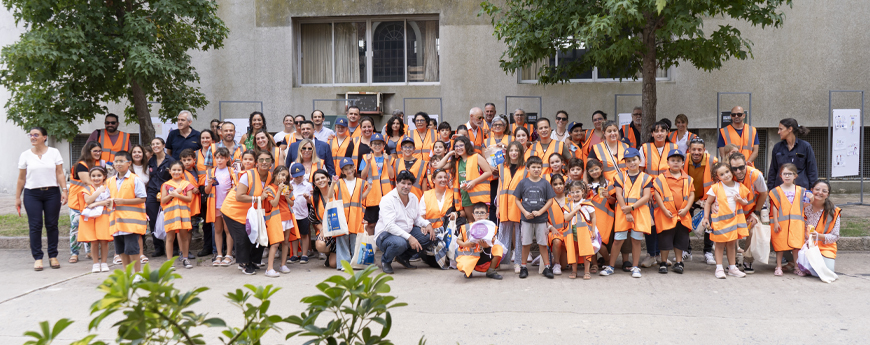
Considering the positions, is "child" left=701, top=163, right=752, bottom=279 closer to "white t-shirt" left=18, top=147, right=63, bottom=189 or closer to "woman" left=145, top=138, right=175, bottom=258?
"woman" left=145, top=138, right=175, bottom=258

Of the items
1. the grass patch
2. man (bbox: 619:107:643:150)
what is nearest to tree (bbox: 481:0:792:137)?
man (bbox: 619:107:643:150)

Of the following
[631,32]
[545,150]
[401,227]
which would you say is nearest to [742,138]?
[631,32]

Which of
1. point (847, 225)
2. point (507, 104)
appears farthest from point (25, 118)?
point (847, 225)

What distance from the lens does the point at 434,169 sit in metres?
8.79

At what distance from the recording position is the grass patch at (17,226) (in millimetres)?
10422

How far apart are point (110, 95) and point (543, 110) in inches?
351

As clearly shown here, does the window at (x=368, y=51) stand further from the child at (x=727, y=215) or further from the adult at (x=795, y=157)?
the child at (x=727, y=215)

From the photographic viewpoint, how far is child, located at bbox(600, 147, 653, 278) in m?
7.72

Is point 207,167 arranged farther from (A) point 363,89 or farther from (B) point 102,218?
(A) point 363,89

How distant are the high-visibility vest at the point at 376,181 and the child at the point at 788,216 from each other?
489cm

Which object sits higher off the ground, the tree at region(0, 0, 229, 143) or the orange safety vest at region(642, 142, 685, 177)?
the tree at region(0, 0, 229, 143)

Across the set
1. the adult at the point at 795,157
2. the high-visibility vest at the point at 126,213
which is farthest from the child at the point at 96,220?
the adult at the point at 795,157

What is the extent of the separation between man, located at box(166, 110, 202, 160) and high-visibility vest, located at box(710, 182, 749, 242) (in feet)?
24.2

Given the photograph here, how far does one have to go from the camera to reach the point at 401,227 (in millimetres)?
8078
